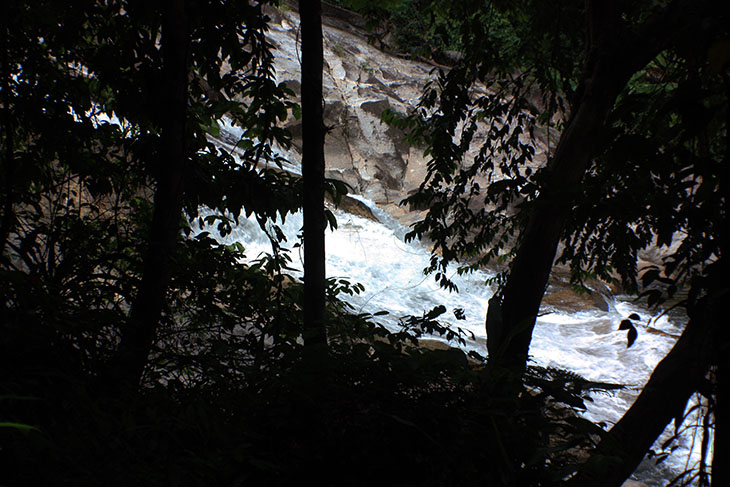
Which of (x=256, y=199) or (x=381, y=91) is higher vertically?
(x=381, y=91)

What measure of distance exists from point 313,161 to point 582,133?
4.34ft

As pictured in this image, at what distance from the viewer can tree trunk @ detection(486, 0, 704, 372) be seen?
1.96m

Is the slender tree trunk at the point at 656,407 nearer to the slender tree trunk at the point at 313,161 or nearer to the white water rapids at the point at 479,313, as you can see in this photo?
the slender tree trunk at the point at 313,161

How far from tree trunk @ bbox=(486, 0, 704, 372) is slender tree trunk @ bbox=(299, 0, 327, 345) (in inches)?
30.9

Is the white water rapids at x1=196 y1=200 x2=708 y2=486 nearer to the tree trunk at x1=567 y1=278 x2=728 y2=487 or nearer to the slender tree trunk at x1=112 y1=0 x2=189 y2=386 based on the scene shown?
the slender tree trunk at x1=112 y1=0 x2=189 y2=386

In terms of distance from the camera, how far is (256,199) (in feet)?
7.31

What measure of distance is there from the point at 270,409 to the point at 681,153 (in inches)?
48.4

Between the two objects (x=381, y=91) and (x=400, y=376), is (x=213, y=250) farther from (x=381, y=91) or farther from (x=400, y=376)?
(x=381, y=91)

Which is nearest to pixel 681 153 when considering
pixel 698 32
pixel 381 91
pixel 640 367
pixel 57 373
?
pixel 698 32

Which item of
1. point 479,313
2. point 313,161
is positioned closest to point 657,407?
point 313,161

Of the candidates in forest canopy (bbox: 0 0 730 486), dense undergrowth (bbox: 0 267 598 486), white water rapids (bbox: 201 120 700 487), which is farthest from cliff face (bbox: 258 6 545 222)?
dense undergrowth (bbox: 0 267 598 486)

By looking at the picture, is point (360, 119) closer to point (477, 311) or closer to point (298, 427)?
point (477, 311)

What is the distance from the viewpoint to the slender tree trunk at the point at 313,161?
1.83m

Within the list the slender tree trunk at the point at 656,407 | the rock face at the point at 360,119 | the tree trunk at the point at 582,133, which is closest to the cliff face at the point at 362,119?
the rock face at the point at 360,119
